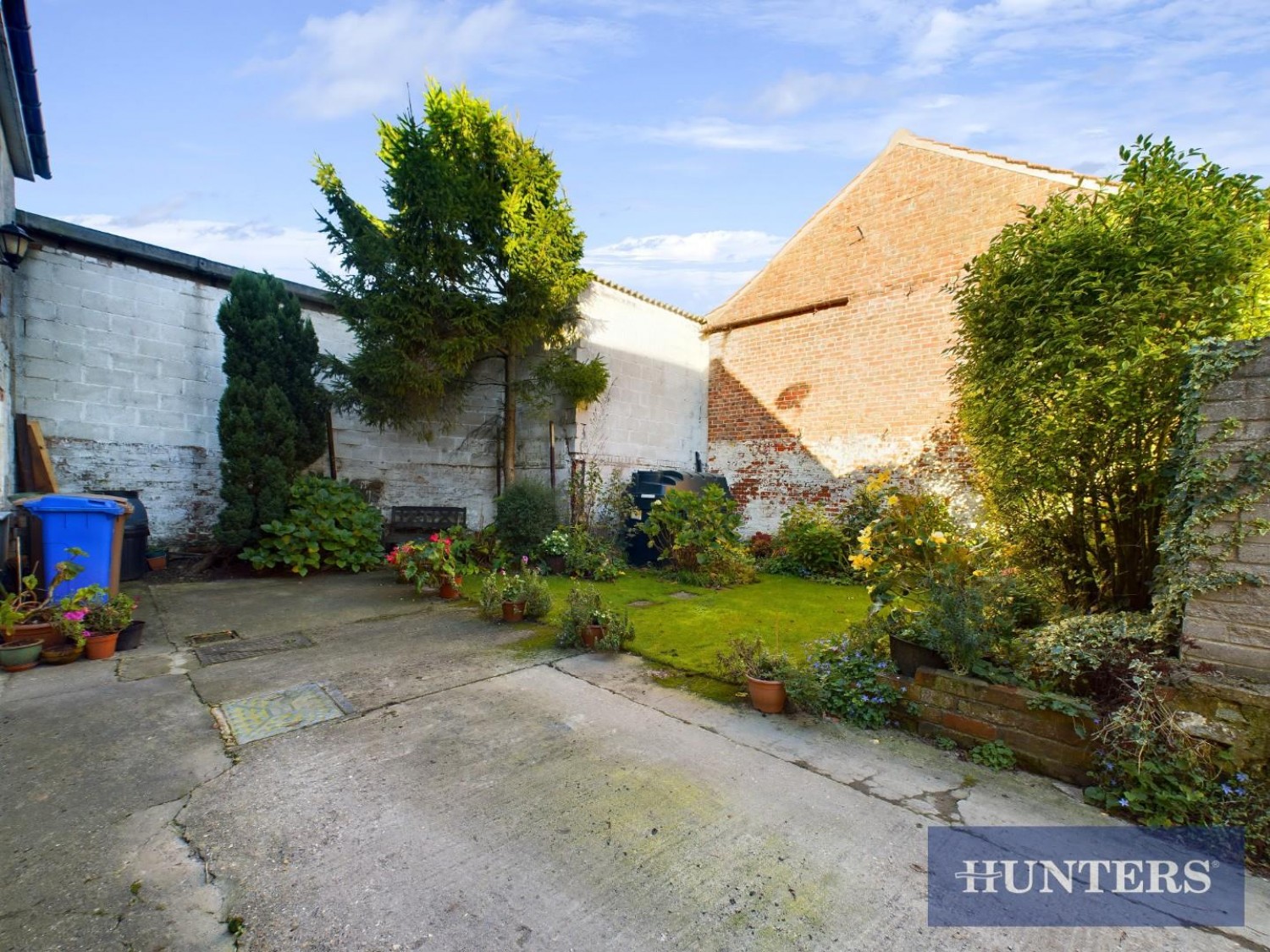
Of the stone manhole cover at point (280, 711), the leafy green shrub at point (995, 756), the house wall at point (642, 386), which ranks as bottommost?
the stone manhole cover at point (280, 711)

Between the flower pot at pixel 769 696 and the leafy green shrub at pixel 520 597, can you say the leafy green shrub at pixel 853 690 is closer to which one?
the flower pot at pixel 769 696

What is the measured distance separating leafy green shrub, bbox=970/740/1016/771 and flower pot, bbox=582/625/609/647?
257 cm

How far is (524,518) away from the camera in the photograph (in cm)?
767

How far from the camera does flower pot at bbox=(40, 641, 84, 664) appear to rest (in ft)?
12.5

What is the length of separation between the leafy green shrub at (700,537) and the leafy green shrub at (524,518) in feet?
5.08

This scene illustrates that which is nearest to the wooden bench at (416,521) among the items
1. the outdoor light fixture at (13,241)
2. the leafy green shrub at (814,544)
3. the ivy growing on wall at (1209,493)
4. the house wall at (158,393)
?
the house wall at (158,393)

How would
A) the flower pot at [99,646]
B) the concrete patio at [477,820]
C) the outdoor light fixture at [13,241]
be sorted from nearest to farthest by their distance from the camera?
the concrete patio at [477,820] → the flower pot at [99,646] → the outdoor light fixture at [13,241]

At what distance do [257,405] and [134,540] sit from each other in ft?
6.87

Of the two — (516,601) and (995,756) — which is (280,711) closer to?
(516,601)

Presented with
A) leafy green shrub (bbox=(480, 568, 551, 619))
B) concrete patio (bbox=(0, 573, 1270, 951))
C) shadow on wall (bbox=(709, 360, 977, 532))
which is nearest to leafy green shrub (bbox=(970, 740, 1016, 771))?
concrete patio (bbox=(0, 573, 1270, 951))

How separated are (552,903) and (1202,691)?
2705 mm

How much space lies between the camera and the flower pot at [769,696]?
3215mm

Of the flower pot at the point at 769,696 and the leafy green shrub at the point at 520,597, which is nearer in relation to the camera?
the flower pot at the point at 769,696

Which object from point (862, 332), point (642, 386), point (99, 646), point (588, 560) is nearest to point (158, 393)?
point (99, 646)
